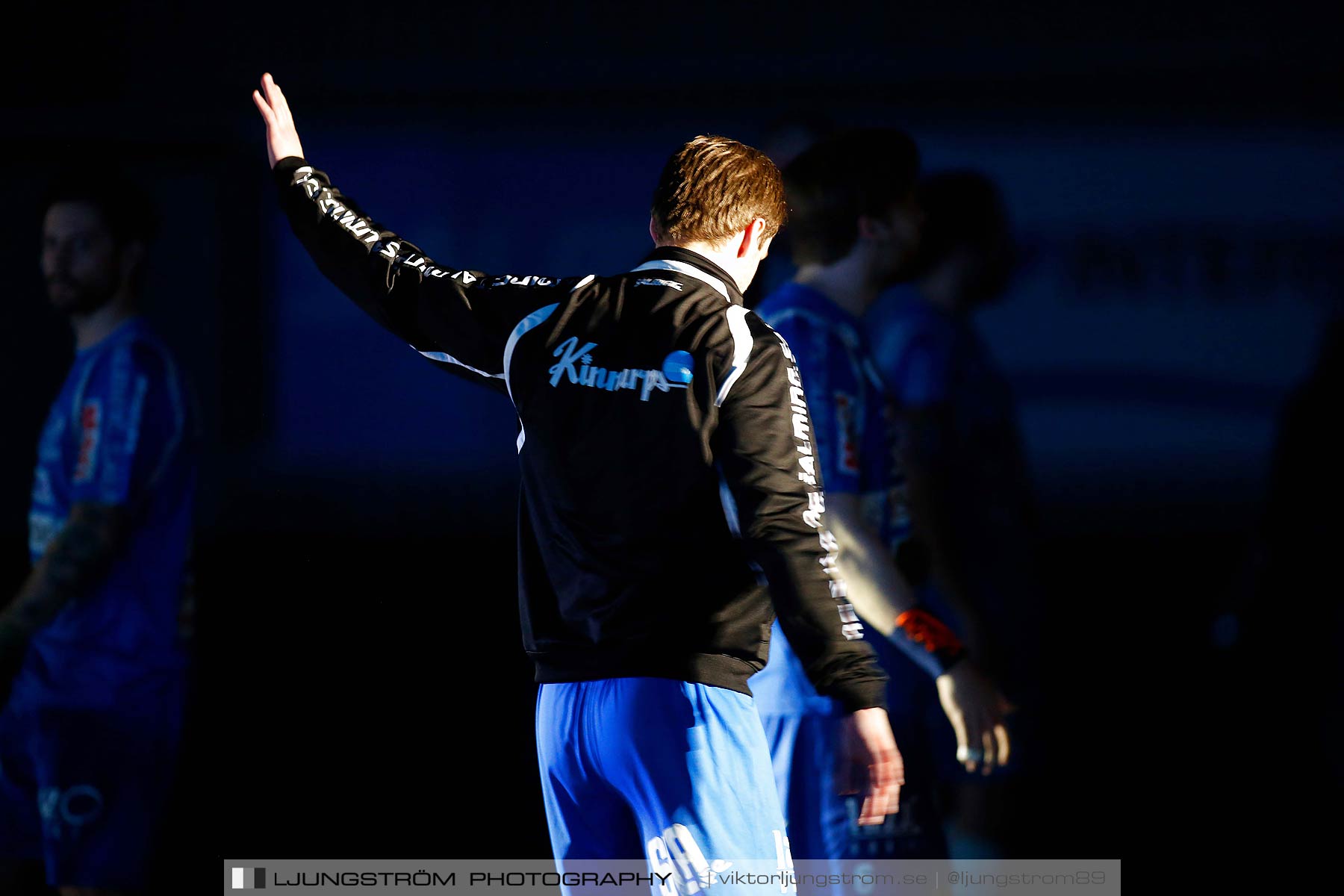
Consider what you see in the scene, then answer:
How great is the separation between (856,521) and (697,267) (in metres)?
0.90

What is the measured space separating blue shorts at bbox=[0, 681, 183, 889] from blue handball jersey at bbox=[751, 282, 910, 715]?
164cm

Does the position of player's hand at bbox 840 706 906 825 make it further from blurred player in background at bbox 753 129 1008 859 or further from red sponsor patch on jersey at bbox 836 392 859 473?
red sponsor patch on jersey at bbox 836 392 859 473

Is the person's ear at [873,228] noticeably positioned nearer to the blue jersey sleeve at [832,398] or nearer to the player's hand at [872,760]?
the blue jersey sleeve at [832,398]

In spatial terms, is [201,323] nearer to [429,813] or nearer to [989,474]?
[429,813]

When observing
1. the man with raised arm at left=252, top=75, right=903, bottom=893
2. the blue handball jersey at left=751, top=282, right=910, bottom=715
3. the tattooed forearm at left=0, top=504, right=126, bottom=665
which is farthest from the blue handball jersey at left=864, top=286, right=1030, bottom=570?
the tattooed forearm at left=0, top=504, right=126, bottom=665

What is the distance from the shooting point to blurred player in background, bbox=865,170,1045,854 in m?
3.11

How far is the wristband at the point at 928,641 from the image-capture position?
98.4 inches

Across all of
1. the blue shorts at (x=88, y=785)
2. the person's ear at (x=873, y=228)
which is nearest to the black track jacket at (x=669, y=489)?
the person's ear at (x=873, y=228)

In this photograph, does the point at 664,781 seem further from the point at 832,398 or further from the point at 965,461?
the point at 965,461

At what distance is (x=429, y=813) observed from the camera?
3.52 meters

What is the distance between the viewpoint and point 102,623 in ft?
10.2

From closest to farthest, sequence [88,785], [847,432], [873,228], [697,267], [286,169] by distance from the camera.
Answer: [697,267] → [286,169] → [847,432] → [873,228] → [88,785]

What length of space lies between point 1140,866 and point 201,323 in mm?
3045

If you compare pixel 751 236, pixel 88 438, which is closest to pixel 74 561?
pixel 88 438
